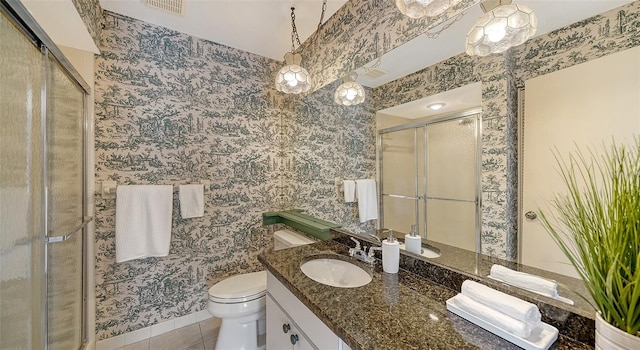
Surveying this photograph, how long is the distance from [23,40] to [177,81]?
0.98 m

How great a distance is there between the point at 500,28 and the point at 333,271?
1.33 metres

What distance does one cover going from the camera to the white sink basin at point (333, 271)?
128 cm

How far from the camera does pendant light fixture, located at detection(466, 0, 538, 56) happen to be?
79 cm

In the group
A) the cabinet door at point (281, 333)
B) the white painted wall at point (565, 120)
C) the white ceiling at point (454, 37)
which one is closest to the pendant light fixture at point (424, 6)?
the white ceiling at point (454, 37)

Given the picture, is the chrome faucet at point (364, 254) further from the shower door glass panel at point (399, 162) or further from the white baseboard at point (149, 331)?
the white baseboard at point (149, 331)

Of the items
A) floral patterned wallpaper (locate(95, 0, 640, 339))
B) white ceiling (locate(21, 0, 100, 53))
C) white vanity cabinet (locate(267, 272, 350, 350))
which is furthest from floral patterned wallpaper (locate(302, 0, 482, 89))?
white ceiling (locate(21, 0, 100, 53))

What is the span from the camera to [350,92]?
1.54 metres

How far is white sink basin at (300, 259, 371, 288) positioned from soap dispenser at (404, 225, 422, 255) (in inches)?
10.7

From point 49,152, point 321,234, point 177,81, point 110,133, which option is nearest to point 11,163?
point 49,152

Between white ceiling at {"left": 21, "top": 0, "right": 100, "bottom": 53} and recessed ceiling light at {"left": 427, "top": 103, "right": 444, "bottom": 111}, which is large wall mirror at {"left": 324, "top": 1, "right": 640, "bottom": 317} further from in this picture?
white ceiling at {"left": 21, "top": 0, "right": 100, "bottom": 53}

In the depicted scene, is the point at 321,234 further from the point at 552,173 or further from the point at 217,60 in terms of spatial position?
the point at 217,60

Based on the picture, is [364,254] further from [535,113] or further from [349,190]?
[535,113]

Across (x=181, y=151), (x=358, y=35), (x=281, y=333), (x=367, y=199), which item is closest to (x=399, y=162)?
(x=367, y=199)

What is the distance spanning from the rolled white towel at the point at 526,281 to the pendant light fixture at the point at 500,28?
796mm
